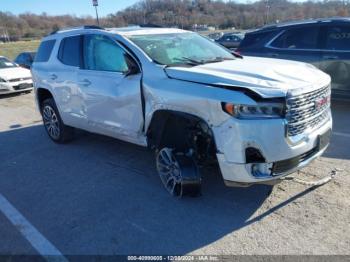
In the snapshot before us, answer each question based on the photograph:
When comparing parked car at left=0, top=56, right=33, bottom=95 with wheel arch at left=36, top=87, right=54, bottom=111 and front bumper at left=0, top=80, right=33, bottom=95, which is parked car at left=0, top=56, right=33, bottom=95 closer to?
front bumper at left=0, top=80, right=33, bottom=95

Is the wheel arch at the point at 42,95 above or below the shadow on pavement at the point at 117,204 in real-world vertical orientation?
above

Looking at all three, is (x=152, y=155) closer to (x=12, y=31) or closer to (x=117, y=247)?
(x=117, y=247)

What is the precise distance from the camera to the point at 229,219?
11.6ft

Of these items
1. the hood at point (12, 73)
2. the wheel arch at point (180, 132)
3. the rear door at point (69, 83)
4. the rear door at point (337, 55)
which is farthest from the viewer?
the hood at point (12, 73)

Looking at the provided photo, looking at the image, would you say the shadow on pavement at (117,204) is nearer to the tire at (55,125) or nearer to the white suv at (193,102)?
the white suv at (193,102)

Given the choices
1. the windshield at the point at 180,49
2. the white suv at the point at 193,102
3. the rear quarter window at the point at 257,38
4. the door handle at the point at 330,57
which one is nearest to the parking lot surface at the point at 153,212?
the white suv at the point at 193,102

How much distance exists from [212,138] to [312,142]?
98 cm

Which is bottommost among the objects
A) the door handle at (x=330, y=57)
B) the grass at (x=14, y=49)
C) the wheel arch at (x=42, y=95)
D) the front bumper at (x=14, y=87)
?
the grass at (x=14, y=49)

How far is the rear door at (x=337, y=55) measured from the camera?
6.88m

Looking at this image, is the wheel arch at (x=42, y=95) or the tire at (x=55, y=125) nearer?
the tire at (x=55, y=125)

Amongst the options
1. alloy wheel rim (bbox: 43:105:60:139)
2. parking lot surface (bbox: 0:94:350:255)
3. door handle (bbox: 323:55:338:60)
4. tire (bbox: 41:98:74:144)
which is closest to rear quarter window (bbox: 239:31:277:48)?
door handle (bbox: 323:55:338:60)

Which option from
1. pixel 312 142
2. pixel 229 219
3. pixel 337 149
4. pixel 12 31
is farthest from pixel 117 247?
pixel 12 31

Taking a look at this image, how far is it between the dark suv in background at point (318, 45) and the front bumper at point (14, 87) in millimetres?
8054

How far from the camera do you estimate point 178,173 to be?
3.87m
